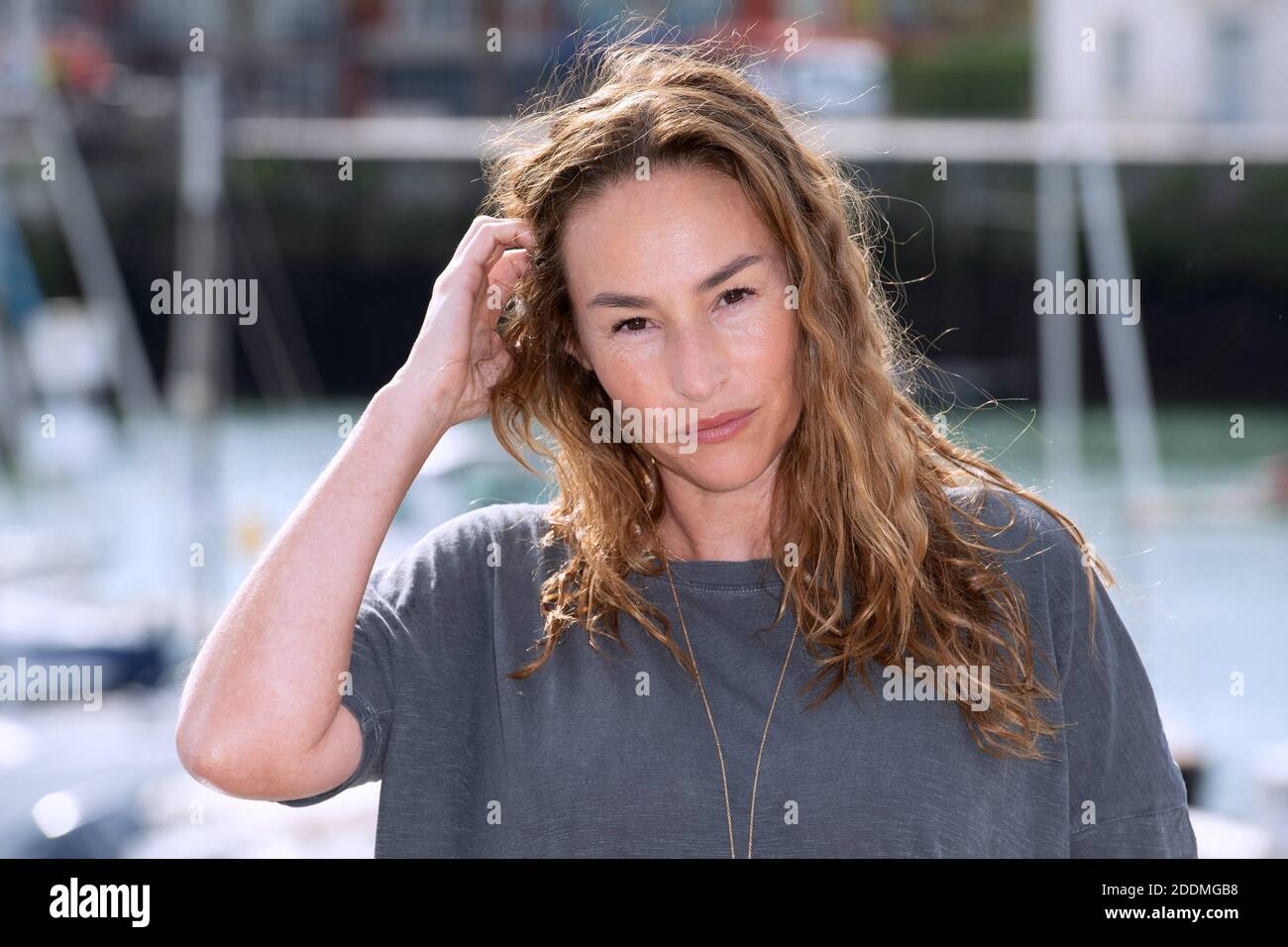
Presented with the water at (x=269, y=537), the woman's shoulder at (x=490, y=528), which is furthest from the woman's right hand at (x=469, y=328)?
the water at (x=269, y=537)

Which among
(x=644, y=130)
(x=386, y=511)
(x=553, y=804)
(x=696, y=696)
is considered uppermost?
(x=644, y=130)

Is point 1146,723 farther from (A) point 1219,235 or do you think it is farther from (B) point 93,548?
(A) point 1219,235

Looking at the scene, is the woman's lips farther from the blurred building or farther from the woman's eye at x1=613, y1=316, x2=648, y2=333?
the blurred building

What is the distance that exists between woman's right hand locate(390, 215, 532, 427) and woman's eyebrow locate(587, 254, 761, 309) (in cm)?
16

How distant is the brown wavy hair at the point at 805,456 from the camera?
1471mm

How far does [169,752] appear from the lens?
22.5ft

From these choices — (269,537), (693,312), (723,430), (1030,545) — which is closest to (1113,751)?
(1030,545)

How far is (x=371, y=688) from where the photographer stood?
1464mm

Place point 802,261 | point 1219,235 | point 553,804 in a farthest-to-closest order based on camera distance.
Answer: point 1219,235, point 802,261, point 553,804

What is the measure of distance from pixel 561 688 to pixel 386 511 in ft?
0.83

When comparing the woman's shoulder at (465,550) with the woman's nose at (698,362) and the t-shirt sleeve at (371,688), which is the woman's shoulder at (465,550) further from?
the woman's nose at (698,362)

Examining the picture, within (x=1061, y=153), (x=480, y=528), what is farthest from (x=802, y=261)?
(x=1061, y=153)

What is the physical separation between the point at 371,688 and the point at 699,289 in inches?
20.8

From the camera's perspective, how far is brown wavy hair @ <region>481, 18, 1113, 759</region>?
4.83ft
